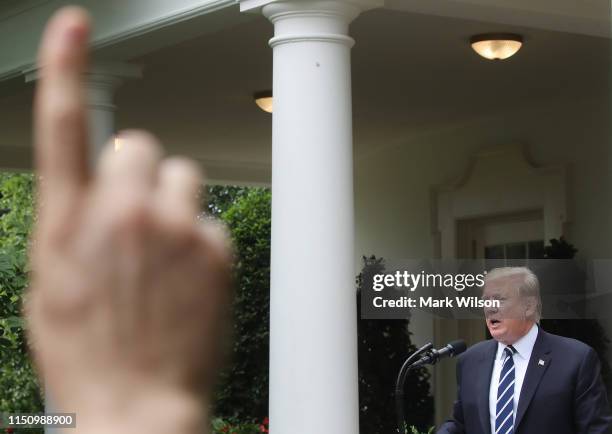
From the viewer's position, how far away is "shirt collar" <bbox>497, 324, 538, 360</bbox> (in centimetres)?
560

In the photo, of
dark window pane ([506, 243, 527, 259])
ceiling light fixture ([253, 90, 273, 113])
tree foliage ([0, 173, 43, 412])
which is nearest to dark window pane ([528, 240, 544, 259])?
dark window pane ([506, 243, 527, 259])

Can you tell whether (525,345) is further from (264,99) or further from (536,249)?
(536,249)

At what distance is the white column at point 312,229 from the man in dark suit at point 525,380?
0.56 metres

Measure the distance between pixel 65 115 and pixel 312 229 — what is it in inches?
184

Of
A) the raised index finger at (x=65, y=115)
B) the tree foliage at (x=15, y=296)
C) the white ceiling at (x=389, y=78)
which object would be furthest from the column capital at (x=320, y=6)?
the raised index finger at (x=65, y=115)

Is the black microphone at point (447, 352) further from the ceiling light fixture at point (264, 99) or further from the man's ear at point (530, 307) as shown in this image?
the ceiling light fixture at point (264, 99)

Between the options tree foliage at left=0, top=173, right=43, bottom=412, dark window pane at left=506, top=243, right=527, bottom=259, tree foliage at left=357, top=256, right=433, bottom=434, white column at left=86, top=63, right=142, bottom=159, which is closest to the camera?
tree foliage at left=0, top=173, right=43, bottom=412

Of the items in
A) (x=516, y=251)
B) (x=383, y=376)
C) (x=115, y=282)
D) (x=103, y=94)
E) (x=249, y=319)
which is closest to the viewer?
(x=115, y=282)

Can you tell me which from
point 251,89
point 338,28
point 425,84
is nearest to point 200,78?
point 251,89

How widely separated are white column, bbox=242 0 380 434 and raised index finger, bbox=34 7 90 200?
4.65 metres

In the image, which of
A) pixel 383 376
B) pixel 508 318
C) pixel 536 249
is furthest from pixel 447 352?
pixel 536 249

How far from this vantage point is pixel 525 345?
5.63m

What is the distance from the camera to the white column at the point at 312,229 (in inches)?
216

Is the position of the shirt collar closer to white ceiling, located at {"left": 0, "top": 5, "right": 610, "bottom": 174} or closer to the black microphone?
the black microphone
